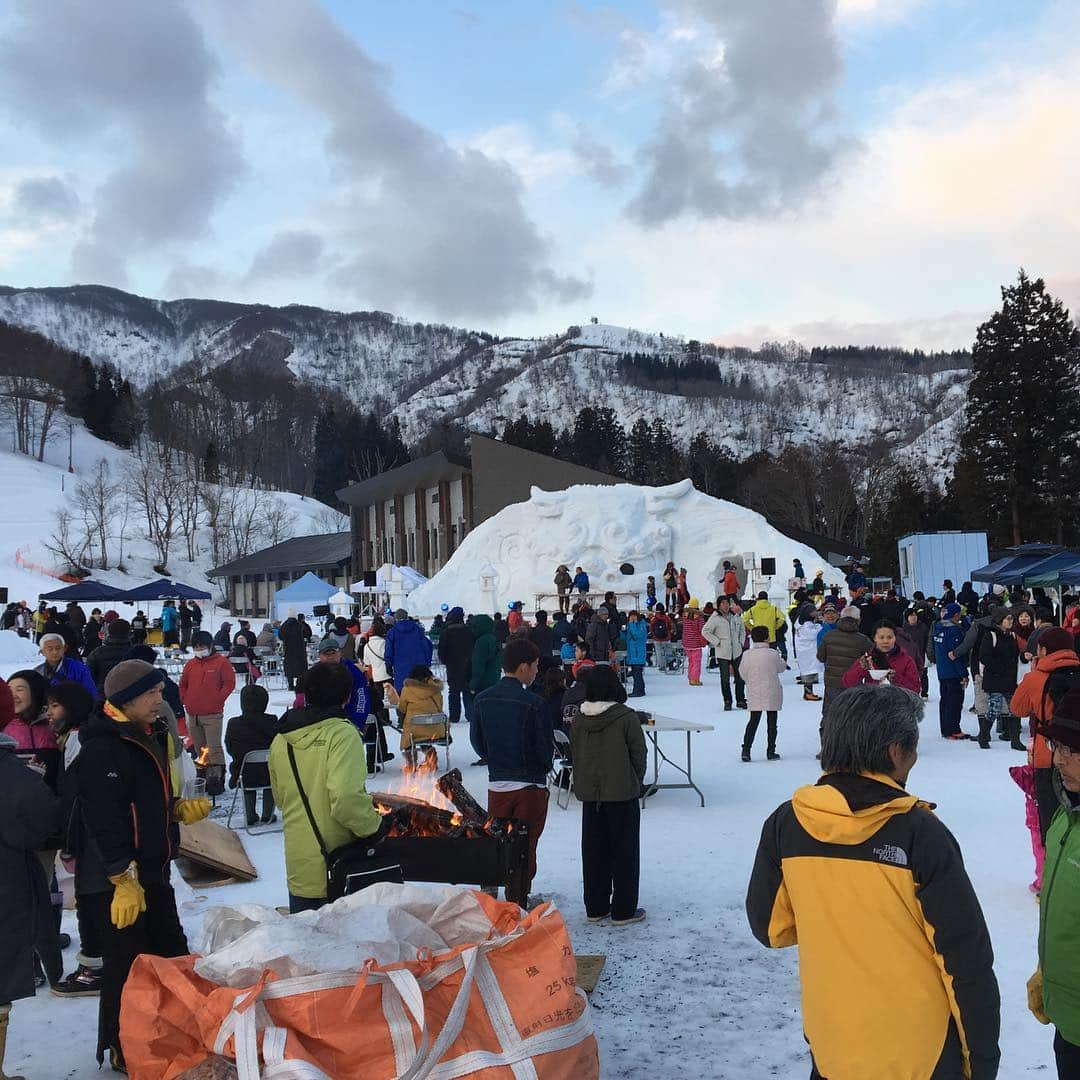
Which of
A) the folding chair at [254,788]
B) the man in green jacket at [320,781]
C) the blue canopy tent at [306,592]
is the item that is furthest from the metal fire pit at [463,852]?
the blue canopy tent at [306,592]

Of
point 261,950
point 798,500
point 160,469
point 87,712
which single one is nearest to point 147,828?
point 261,950

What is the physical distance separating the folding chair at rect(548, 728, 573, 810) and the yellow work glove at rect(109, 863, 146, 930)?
5163 mm

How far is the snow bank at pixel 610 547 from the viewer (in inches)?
1200

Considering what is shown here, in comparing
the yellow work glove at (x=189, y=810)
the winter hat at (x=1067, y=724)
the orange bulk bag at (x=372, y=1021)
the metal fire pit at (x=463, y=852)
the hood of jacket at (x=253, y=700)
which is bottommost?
the metal fire pit at (x=463, y=852)

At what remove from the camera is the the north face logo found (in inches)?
92.0

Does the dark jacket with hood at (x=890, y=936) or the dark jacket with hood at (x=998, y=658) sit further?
the dark jacket with hood at (x=998, y=658)

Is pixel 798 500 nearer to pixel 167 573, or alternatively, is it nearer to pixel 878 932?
pixel 167 573

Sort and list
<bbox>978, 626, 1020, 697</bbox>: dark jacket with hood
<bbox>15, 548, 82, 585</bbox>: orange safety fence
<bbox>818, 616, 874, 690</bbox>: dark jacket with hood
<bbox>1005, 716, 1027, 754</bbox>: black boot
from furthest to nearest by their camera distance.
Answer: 1. <bbox>15, 548, 82, 585</bbox>: orange safety fence
2. <bbox>1005, 716, 1027, 754</bbox>: black boot
3. <bbox>978, 626, 1020, 697</bbox>: dark jacket with hood
4. <bbox>818, 616, 874, 690</bbox>: dark jacket with hood

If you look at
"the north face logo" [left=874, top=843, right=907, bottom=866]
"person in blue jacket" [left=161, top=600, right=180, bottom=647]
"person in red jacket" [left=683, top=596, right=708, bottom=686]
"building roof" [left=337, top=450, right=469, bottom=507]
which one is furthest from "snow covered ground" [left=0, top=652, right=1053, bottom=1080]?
"building roof" [left=337, top=450, right=469, bottom=507]

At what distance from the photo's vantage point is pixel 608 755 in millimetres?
5512

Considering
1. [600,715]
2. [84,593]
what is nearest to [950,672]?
[600,715]

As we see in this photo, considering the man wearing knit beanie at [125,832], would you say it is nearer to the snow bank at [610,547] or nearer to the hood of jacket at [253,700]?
the hood of jacket at [253,700]

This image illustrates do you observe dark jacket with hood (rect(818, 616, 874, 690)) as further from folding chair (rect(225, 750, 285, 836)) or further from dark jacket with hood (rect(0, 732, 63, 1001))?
dark jacket with hood (rect(0, 732, 63, 1001))

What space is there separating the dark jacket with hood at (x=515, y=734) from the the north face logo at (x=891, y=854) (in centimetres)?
344
